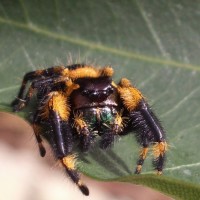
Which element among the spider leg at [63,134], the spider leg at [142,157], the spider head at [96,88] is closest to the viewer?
the spider leg at [142,157]

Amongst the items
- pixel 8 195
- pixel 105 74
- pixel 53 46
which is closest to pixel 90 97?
pixel 105 74

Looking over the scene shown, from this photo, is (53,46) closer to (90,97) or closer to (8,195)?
(90,97)

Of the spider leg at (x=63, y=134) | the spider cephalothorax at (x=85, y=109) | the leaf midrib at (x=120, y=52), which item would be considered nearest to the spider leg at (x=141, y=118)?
the spider cephalothorax at (x=85, y=109)

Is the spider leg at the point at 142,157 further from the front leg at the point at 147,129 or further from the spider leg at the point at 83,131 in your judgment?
the spider leg at the point at 83,131

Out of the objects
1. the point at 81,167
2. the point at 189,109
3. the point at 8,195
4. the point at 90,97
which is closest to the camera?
the point at 81,167

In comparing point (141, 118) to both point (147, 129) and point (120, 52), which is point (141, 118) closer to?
point (147, 129)

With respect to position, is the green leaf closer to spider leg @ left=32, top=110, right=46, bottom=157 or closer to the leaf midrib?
the leaf midrib

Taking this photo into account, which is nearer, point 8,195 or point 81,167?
point 81,167

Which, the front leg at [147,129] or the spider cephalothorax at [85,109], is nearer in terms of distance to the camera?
the front leg at [147,129]
